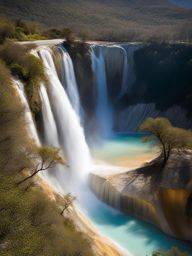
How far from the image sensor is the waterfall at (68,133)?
27500mm

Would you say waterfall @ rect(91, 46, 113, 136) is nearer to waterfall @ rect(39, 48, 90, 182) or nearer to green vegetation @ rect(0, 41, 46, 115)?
waterfall @ rect(39, 48, 90, 182)

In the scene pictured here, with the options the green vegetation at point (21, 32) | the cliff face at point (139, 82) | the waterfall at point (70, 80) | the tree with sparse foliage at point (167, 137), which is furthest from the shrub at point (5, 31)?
the tree with sparse foliage at point (167, 137)

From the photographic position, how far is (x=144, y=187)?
23.0 m

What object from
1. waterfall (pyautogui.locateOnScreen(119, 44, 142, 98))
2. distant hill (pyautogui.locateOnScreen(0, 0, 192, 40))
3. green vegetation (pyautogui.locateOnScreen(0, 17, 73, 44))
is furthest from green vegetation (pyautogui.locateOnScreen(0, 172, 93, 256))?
distant hill (pyautogui.locateOnScreen(0, 0, 192, 40))

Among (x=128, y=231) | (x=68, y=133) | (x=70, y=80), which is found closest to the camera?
(x=128, y=231)

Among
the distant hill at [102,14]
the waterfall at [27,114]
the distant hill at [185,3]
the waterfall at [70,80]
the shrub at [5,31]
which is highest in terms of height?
the shrub at [5,31]

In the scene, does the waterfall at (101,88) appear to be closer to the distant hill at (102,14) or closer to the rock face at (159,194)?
the rock face at (159,194)

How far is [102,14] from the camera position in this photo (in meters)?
93.8

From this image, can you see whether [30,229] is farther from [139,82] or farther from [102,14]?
[102,14]

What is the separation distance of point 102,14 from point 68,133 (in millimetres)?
70752

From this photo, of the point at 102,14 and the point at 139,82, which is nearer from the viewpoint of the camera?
the point at 139,82

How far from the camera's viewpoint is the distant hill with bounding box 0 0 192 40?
259 feet

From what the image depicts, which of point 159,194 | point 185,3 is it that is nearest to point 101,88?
point 159,194

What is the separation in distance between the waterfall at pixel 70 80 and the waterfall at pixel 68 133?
455 cm
